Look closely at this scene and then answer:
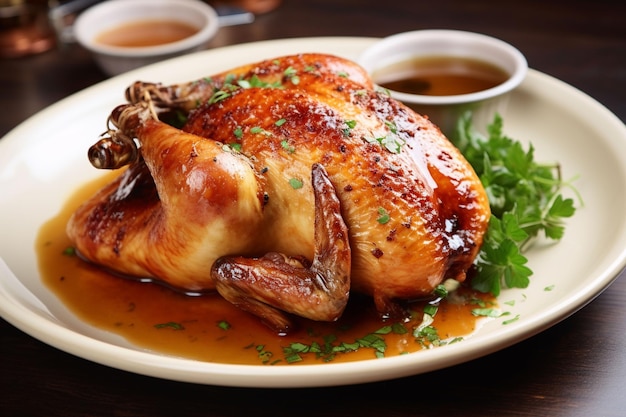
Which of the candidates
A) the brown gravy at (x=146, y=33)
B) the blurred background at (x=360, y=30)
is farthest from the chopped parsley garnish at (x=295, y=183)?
the brown gravy at (x=146, y=33)

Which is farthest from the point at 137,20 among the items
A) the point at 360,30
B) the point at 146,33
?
the point at 360,30

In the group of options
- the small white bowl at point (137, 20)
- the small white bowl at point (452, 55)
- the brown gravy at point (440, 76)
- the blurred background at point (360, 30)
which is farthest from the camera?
the blurred background at point (360, 30)

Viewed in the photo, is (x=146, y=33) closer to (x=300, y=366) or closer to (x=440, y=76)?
(x=440, y=76)

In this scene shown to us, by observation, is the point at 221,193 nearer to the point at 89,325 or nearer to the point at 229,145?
the point at 229,145

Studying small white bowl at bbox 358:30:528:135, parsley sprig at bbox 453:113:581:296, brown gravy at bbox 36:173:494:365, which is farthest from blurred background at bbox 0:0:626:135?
brown gravy at bbox 36:173:494:365

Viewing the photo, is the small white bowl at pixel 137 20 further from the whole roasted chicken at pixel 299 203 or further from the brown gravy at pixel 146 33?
the whole roasted chicken at pixel 299 203

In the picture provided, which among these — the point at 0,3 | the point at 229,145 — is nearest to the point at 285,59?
the point at 229,145
